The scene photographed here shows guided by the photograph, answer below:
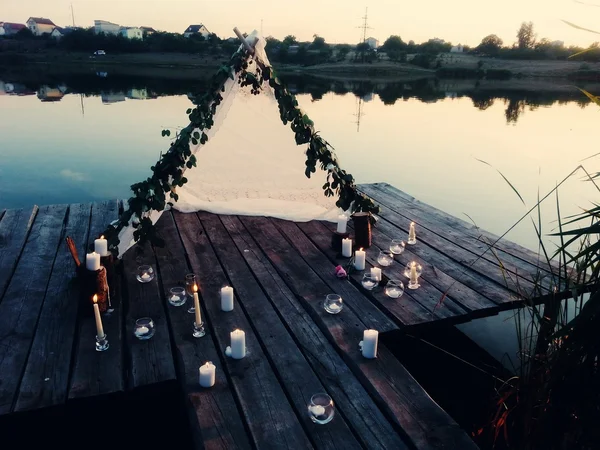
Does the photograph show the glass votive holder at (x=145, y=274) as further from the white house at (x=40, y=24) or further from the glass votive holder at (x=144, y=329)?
the white house at (x=40, y=24)

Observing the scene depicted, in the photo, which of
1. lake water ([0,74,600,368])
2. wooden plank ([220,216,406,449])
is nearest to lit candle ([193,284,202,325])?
wooden plank ([220,216,406,449])

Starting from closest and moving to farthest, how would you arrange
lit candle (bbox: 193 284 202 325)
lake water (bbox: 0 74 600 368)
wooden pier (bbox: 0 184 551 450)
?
wooden pier (bbox: 0 184 551 450) → lit candle (bbox: 193 284 202 325) → lake water (bbox: 0 74 600 368)

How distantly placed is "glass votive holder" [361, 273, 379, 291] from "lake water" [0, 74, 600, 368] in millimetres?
1411

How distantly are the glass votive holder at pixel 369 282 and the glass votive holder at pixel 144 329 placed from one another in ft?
5.56

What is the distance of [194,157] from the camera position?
416 centimetres

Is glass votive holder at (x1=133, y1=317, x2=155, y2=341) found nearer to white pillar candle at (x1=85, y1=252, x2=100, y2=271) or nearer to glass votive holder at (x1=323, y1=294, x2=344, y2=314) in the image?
white pillar candle at (x1=85, y1=252, x2=100, y2=271)

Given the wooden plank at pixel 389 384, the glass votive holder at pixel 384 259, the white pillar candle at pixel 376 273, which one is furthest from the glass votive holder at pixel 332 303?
the glass votive holder at pixel 384 259

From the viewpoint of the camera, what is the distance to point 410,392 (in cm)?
262

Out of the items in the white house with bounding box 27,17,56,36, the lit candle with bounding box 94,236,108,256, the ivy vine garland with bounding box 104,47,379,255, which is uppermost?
Answer: the white house with bounding box 27,17,56,36

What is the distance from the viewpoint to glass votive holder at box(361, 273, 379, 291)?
149 inches

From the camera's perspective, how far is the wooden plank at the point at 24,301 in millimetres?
2697

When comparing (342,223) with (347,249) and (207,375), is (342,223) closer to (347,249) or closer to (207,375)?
(347,249)

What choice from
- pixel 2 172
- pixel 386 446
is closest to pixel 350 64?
pixel 2 172

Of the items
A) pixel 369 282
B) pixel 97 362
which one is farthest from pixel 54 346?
pixel 369 282
